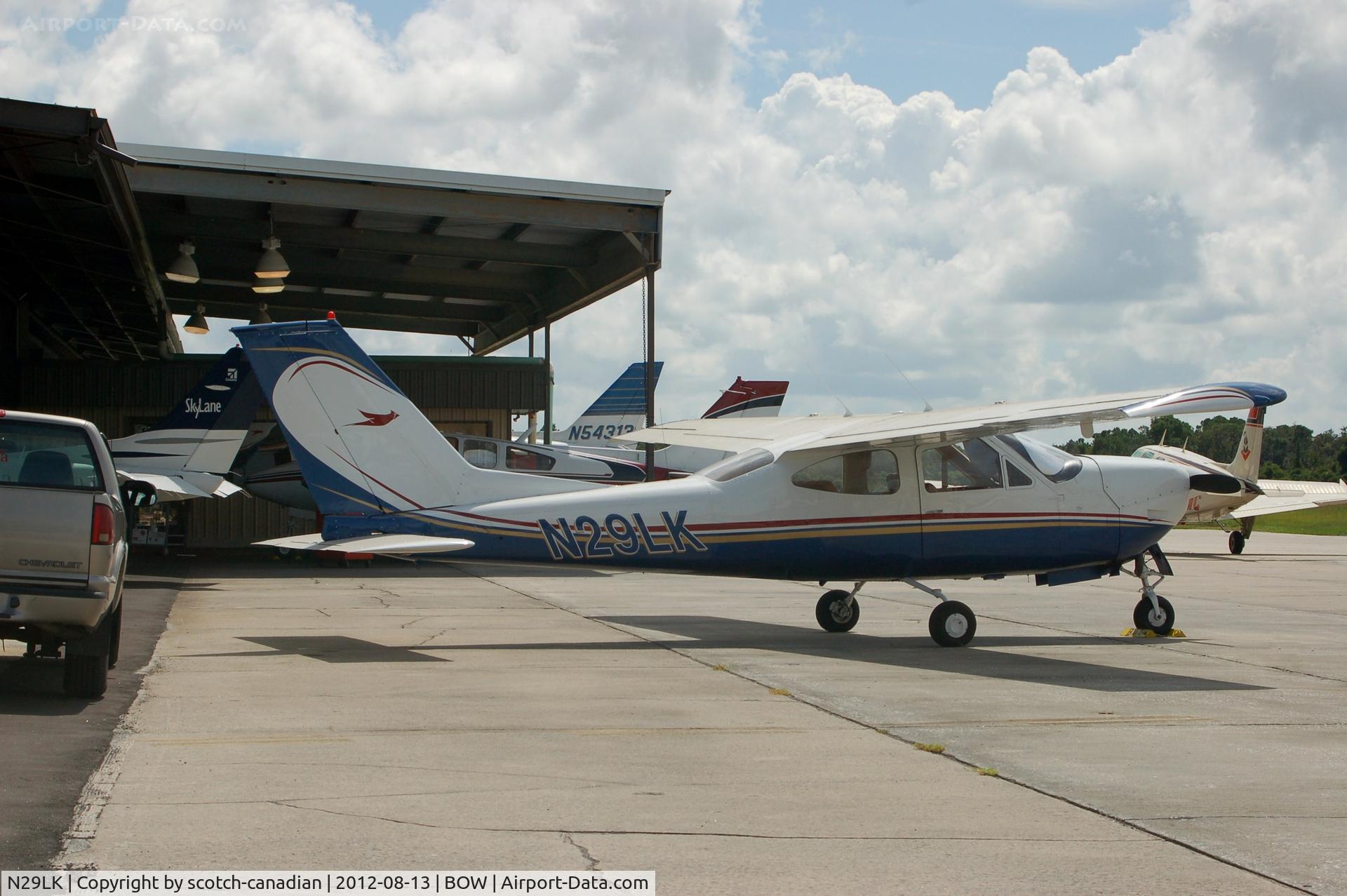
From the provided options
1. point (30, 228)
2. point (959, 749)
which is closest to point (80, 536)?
point (959, 749)

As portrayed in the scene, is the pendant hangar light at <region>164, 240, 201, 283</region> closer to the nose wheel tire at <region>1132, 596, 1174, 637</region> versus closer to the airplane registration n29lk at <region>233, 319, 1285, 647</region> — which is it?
the airplane registration n29lk at <region>233, 319, 1285, 647</region>

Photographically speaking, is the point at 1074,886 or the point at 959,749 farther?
the point at 959,749

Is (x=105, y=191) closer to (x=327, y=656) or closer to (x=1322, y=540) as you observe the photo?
(x=327, y=656)

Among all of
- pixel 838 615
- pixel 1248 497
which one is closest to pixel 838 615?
pixel 838 615

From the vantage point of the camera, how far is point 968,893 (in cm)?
443

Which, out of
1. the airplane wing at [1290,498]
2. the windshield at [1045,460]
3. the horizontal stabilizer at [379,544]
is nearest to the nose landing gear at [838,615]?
the windshield at [1045,460]

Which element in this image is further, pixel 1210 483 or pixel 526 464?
pixel 526 464

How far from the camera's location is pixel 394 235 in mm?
24375

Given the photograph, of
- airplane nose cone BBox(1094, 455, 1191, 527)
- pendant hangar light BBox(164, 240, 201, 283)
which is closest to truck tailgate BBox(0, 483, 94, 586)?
airplane nose cone BBox(1094, 455, 1191, 527)

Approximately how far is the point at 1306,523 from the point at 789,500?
54.4 m

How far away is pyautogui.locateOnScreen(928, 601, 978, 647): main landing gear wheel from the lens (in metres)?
11.9

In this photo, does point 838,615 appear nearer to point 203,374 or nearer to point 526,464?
point 526,464

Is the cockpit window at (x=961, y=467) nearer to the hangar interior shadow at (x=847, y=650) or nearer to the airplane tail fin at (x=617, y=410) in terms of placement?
the hangar interior shadow at (x=847, y=650)

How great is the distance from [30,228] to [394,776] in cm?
1781
